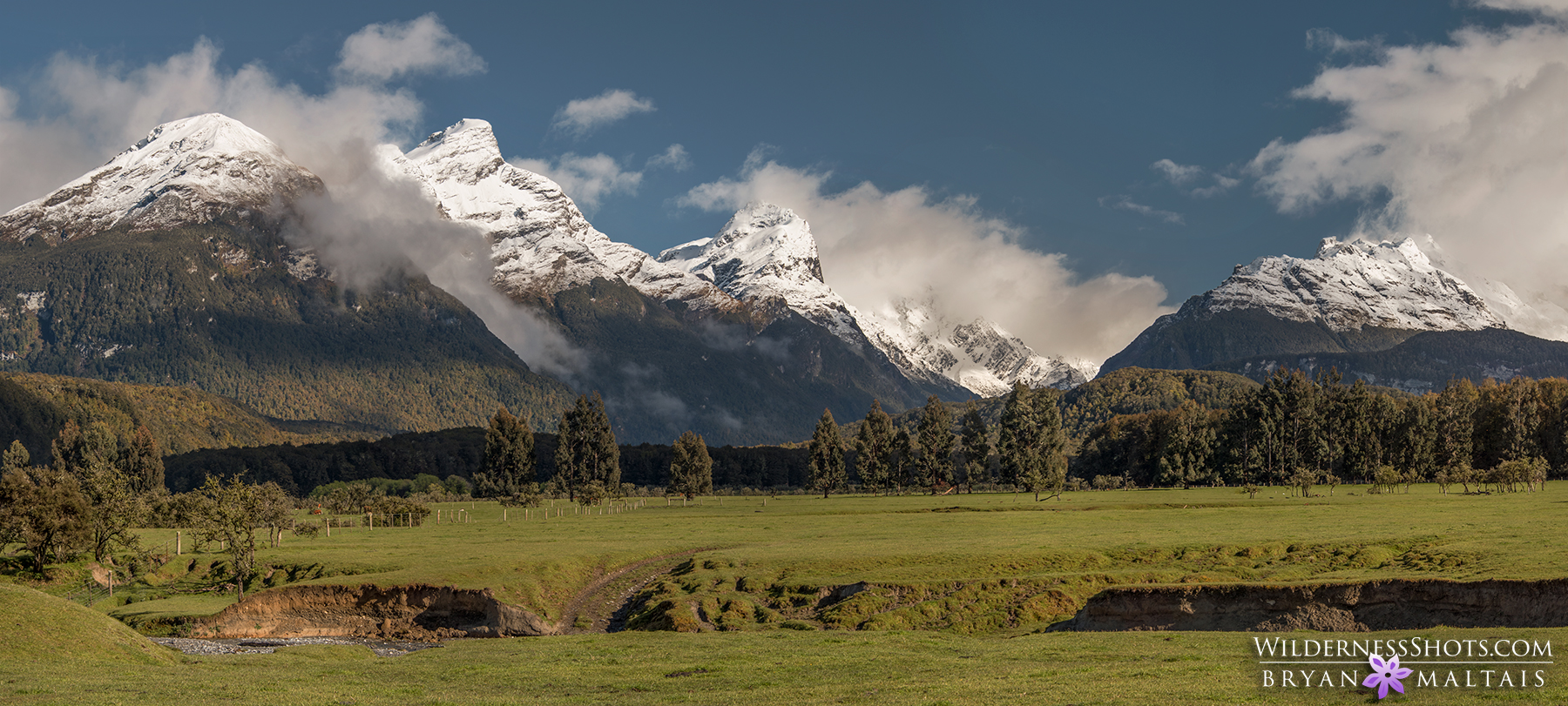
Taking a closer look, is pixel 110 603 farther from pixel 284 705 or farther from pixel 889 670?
pixel 889 670

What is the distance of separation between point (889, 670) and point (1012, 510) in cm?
9485

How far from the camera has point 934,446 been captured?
195 m

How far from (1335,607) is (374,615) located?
53050mm

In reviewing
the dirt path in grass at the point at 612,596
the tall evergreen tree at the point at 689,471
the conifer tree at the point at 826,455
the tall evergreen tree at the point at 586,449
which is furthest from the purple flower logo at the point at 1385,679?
the conifer tree at the point at 826,455

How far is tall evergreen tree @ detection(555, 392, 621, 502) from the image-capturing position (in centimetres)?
18075

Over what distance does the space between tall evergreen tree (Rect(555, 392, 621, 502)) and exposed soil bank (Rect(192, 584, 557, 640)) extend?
11336 cm

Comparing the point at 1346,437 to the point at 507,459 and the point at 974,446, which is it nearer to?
the point at 974,446

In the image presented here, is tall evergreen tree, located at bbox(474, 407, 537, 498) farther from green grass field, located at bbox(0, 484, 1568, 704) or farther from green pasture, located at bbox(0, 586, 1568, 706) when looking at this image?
green pasture, located at bbox(0, 586, 1568, 706)

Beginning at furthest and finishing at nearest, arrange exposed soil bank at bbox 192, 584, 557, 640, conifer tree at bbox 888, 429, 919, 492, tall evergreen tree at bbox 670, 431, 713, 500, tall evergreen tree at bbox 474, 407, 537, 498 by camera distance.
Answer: conifer tree at bbox 888, 429, 919, 492
tall evergreen tree at bbox 474, 407, 537, 498
tall evergreen tree at bbox 670, 431, 713, 500
exposed soil bank at bbox 192, 584, 557, 640

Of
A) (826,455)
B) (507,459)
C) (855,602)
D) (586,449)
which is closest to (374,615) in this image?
(855,602)

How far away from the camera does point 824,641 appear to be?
151ft

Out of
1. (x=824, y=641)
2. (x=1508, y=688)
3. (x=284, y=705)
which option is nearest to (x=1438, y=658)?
(x=1508, y=688)

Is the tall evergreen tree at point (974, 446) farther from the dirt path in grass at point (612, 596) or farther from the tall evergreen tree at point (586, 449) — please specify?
the dirt path in grass at point (612, 596)

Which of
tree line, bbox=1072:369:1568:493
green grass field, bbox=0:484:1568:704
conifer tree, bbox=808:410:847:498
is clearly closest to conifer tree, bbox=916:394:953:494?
conifer tree, bbox=808:410:847:498
